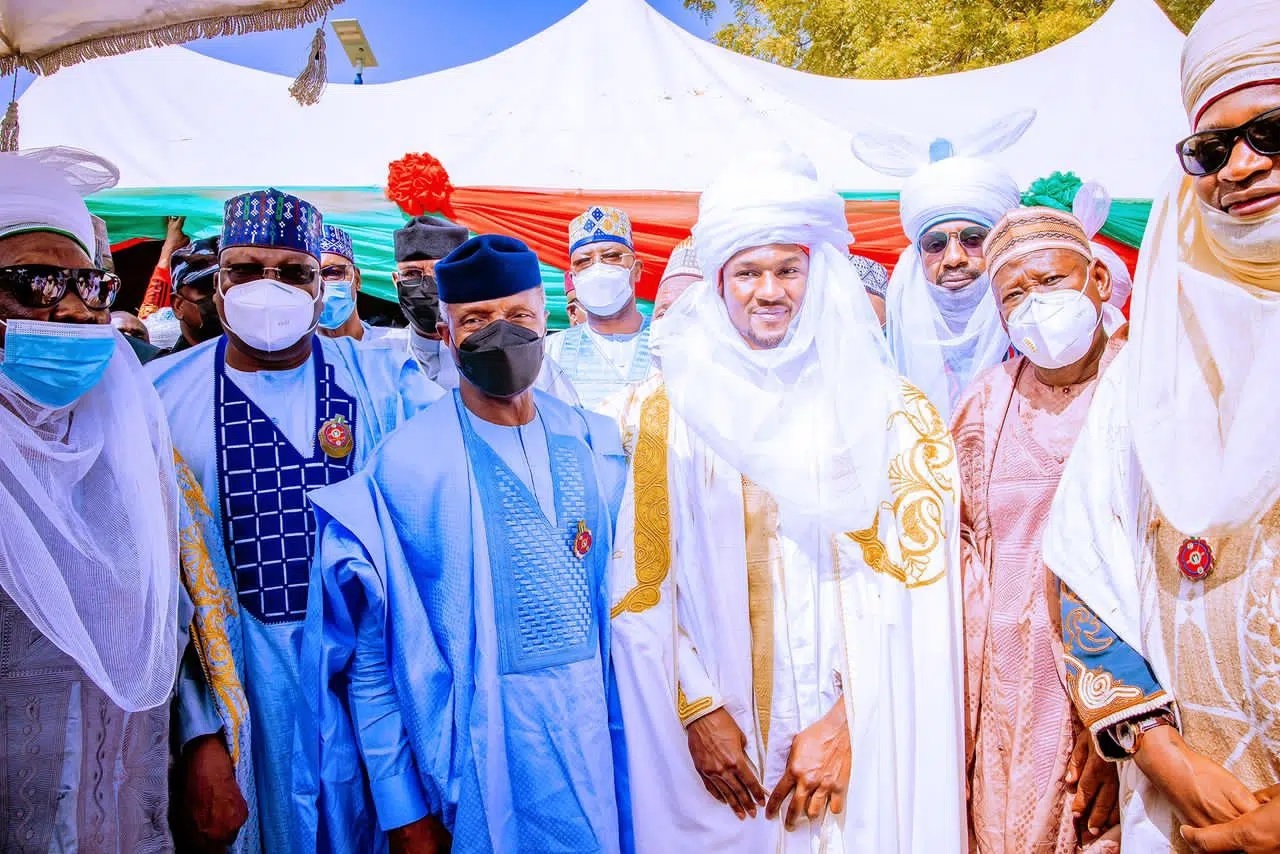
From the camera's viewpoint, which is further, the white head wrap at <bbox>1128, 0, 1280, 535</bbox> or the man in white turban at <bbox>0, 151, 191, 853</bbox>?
the man in white turban at <bbox>0, 151, 191, 853</bbox>

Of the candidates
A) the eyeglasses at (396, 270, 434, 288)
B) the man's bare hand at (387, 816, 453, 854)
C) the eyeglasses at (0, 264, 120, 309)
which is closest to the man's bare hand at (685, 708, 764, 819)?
the man's bare hand at (387, 816, 453, 854)

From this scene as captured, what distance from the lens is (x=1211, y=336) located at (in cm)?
181

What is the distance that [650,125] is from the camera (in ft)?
27.8

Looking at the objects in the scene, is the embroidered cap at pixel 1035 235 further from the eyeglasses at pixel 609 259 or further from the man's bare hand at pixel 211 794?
the man's bare hand at pixel 211 794

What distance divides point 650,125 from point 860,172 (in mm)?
2059

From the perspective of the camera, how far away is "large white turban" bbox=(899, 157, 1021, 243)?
3.63m

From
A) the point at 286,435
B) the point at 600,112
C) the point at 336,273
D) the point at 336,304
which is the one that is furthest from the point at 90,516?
the point at 600,112

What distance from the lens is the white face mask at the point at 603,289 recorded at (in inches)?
173

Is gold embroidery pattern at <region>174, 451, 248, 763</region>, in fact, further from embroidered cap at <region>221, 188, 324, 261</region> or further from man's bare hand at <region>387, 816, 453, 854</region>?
embroidered cap at <region>221, 188, 324, 261</region>

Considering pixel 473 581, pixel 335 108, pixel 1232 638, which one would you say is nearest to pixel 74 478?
pixel 473 581

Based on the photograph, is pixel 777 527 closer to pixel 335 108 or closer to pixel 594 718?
pixel 594 718

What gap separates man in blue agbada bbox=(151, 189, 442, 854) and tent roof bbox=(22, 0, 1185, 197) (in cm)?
507

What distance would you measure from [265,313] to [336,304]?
190cm

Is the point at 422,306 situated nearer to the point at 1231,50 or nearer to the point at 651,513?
the point at 651,513
